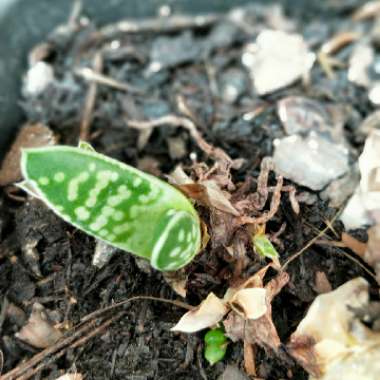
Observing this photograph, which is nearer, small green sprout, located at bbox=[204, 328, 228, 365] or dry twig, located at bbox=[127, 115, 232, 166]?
small green sprout, located at bbox=[204, 328, 228, 365]

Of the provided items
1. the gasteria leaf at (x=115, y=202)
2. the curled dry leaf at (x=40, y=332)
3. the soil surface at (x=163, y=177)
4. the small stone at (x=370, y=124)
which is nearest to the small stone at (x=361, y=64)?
the soil surface at (x=163, y=177)

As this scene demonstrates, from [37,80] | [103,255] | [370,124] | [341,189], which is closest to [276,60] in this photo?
[370,124]

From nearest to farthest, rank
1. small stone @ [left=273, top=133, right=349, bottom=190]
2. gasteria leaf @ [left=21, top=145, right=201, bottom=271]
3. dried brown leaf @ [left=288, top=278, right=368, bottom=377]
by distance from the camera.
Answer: gasteria leaf @ [left=21, top=145, right=201, bottom=271]
dried brown leaf @ [left=288, top=278, right=368, bottom=377]
small stone @ [left=273, top=133, right=349, bottom=190]

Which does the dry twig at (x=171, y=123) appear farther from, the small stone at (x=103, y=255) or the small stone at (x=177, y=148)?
the small stone at (x=103, y=255)

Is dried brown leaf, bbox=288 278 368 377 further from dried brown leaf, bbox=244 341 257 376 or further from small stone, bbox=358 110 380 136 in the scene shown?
small stone, bbox=358 110 380 136

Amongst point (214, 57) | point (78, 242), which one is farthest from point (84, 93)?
point (78, 242)

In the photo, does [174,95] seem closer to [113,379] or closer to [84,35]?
[84,35]

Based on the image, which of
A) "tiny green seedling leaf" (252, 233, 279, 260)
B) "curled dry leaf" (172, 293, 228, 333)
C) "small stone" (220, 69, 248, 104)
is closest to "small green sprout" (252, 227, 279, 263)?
"tiny green seedling leaf" (252, 233, 279, 260)
